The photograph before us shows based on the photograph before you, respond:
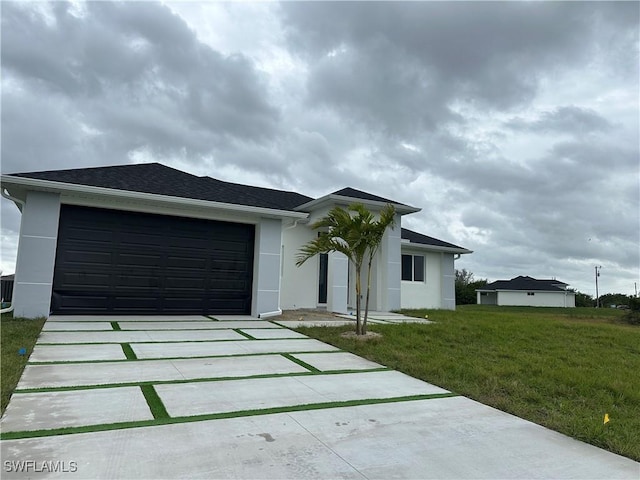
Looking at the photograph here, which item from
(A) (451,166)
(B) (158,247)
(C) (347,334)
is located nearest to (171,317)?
(B) (158,247)

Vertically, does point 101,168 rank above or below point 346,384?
above

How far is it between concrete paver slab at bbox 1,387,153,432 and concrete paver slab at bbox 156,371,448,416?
0.31 metres

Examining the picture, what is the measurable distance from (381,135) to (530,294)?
3488 centimetres

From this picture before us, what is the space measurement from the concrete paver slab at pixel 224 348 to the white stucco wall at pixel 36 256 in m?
4.05

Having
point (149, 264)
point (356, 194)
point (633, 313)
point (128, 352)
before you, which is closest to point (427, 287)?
point (356, 194)

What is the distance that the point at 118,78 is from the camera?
12258 millimetres

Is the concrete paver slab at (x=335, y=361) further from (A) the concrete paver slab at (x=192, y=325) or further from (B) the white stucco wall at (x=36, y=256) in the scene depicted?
(B) the white stucco wall at (x=36, y=256)

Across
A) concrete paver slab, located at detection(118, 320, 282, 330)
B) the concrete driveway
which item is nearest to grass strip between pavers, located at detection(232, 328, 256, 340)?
concrete paver slab, located at detection(118, 320, 282, 330)

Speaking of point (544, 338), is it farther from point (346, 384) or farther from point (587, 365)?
point (346, 384)

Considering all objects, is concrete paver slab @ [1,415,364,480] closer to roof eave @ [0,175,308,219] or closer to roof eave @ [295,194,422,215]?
roof eave @ [0,175,308,219]

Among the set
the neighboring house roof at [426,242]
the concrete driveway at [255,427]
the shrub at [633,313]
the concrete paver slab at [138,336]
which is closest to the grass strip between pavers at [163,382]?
the concrete driveway at [255,427]

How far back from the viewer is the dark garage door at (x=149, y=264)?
997 cm

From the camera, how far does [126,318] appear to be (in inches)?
392
